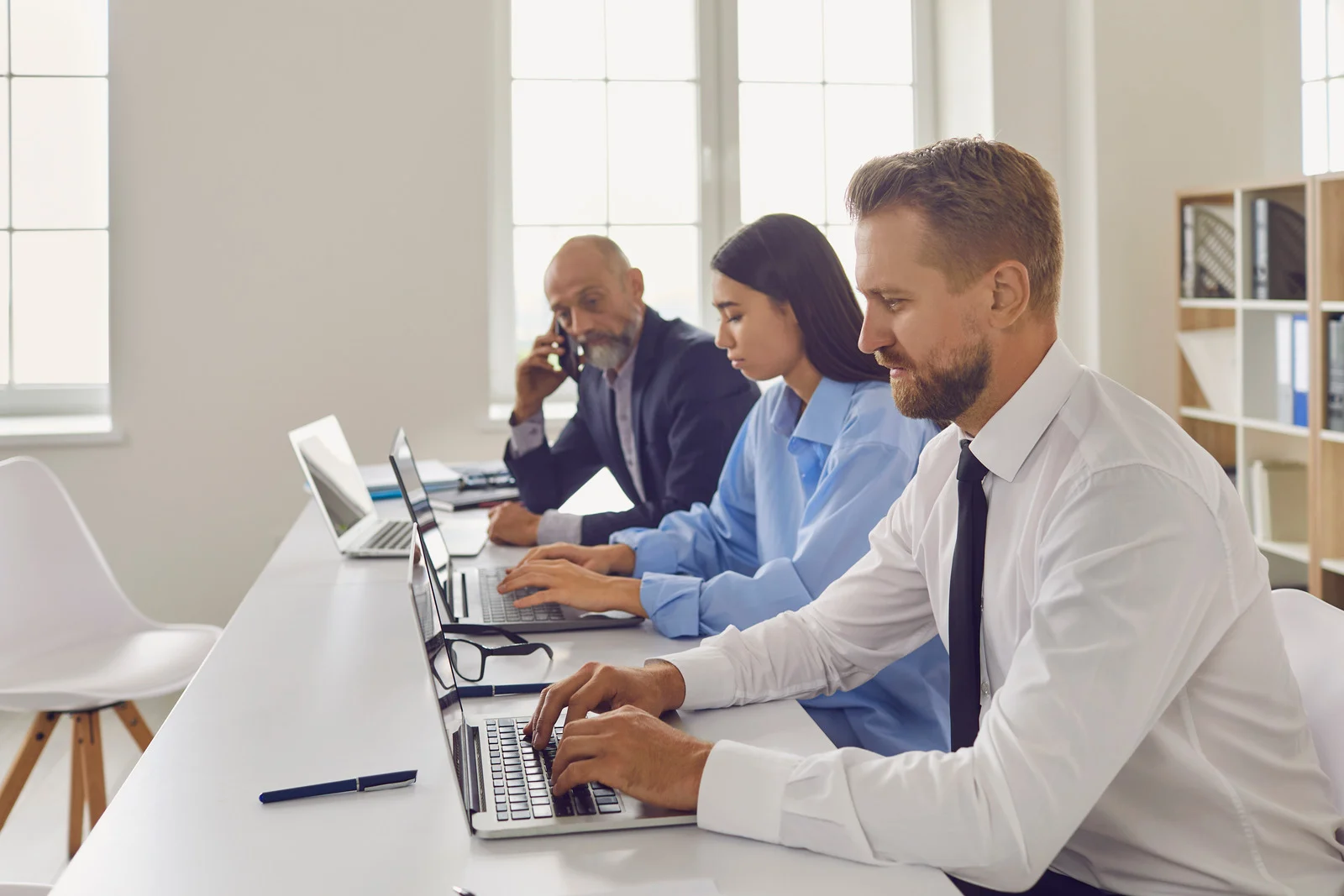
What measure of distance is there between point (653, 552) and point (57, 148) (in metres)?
2.90

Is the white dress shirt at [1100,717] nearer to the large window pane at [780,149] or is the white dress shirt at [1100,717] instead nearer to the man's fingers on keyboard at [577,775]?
Result: the man's fingers on keyboard at [577,775]

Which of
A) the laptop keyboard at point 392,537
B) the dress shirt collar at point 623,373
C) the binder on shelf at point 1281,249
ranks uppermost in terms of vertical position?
the binder on shelf at point 1281,249

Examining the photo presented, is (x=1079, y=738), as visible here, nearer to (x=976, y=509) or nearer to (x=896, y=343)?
(x=976, y=509)

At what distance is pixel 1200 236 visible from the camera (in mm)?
3596

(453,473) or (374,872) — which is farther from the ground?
(453,473)

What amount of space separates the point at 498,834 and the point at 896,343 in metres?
0.63

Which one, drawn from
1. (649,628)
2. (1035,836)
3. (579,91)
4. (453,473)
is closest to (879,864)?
(1035,836)

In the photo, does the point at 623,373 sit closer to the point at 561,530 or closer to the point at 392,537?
the point at 561,530

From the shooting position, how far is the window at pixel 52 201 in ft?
12.5

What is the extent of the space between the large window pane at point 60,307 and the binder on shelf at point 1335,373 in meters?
3.72

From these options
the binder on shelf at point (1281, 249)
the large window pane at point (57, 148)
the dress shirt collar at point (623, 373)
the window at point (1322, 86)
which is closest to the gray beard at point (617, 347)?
the dress shirt collar at point (623, 373)

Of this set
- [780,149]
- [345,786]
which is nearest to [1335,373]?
[780,149]

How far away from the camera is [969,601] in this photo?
1223 mm

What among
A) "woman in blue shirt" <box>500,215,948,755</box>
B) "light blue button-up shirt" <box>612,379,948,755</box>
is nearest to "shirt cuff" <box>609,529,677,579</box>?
"woman in blue shirt" <box>500,215,948,755</box>
